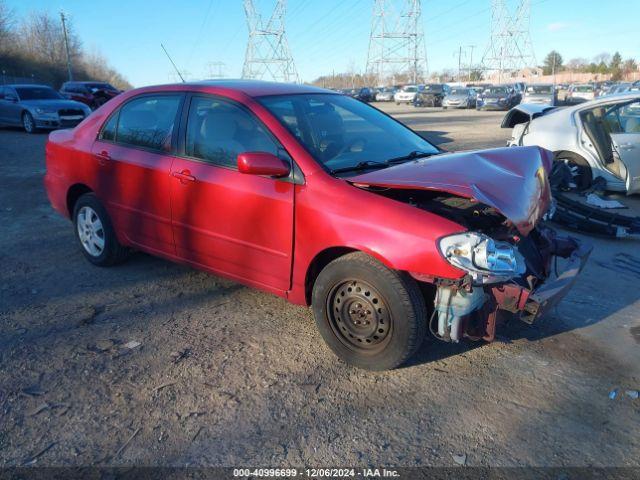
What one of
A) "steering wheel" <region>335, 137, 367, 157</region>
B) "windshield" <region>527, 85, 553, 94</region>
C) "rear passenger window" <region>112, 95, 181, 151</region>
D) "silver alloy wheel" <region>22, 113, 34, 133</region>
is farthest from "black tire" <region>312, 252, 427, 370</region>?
"windshield" <region>527, 85, 553, 94</region>

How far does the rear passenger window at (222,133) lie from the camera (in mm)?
3531

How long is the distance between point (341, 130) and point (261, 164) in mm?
959

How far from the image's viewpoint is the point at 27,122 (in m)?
16.8

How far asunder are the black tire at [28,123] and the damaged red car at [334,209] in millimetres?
14172

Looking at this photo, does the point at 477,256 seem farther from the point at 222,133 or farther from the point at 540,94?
the point at 540,94

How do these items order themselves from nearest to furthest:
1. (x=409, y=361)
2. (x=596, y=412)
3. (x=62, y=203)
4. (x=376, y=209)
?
(x=596, y=412) → (x=376, y=209) → (x=409, y=361) → (x=62, y=203)

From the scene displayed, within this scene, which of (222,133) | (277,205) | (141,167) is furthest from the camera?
(141,167)

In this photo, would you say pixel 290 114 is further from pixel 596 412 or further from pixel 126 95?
pixel 596 412

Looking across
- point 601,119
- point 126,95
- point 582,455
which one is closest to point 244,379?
point 582,455

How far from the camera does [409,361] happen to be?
3.25 metres

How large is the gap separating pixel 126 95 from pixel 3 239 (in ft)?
8.05

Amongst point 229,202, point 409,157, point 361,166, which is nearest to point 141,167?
point 229,202

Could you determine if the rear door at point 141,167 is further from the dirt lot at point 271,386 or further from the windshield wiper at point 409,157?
the windshield wiper at point 409,157

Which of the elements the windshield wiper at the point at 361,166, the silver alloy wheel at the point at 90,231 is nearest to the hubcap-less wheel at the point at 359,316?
the windshield wiper at the point at 361,166
